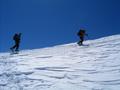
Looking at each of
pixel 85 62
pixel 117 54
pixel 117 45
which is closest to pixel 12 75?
pixel 85 62

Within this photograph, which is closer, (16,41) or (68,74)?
(68,74)

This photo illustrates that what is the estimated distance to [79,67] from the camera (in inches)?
512

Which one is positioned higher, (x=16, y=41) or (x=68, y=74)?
(x=16, y=41)

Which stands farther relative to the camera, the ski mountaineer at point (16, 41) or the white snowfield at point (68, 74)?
the ski mountaineer at point (16, 41)

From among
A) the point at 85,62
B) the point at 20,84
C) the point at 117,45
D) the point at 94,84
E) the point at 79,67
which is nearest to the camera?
the point at 94,84

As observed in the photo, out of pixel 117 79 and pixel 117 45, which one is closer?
pixel 117 79

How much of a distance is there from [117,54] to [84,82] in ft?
16.7

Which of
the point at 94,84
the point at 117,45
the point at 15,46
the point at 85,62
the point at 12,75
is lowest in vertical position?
the point at 94,84

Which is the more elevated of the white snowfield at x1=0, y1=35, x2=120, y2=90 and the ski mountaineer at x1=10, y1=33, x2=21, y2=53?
the ski mountaineer at x1=10, y1=33, x2=21, y2=53

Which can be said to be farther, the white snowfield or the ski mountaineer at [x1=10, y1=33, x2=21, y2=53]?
the ski mountaineer at [x1=10, y1=33, x2=21, y2=53]

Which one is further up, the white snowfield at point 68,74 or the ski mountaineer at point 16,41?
the ski mountaineer at point 16,41

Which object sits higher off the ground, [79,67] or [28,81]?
[79,67]

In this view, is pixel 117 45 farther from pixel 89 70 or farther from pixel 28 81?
pixel 28 81

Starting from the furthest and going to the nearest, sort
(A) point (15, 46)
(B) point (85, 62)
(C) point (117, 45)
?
1. (A) point (15, 46)
2. (C) point (117, 45)
3. (B) point (85, 62)
